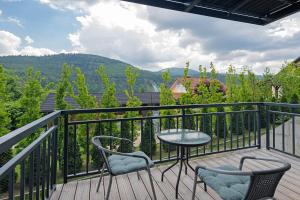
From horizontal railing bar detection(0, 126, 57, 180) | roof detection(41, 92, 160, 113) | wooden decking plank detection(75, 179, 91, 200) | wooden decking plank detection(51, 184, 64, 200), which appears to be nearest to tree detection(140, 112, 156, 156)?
wooden decking plank detection(75, 179, 91, 200)

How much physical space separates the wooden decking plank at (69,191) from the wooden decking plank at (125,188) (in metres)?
0.58

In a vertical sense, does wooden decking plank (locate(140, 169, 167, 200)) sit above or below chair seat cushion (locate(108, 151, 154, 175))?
below

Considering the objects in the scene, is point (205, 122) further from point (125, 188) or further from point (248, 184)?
point (248, 184)

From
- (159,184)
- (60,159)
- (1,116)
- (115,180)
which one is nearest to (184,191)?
(159,184)

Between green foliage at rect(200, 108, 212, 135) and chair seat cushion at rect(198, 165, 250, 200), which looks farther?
green foliage at rect(200, 108, 212, 135)

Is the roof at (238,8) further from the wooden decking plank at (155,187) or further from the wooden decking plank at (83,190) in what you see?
the wooden decking plank at (83,190)

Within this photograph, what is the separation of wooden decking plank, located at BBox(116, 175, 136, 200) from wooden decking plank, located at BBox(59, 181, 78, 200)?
58 centimetres

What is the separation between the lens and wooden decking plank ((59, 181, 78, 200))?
245 centimetres

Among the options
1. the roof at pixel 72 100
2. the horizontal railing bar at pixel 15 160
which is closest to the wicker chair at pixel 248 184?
the horizontal railing bar at pixel 15 160

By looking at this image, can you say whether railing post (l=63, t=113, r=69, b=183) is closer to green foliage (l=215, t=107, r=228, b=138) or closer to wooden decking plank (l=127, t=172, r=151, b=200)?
wooden decking plank (l=127, t=172, r=151, b=200)

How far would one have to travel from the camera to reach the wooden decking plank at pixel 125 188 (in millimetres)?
2430

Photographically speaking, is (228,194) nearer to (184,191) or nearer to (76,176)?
(184,191)

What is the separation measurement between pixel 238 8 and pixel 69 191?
3179 mm

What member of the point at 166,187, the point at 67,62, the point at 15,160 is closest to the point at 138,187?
the point at 166,187
